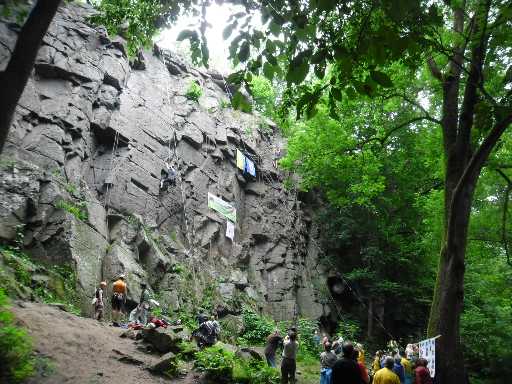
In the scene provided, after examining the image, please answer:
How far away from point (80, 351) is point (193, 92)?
16.6m

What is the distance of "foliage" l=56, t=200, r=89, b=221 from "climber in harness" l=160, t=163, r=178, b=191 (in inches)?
173

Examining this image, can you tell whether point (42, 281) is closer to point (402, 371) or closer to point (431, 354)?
point (402, 371)

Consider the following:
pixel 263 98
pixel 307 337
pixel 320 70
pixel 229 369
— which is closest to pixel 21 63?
pixel 320 70

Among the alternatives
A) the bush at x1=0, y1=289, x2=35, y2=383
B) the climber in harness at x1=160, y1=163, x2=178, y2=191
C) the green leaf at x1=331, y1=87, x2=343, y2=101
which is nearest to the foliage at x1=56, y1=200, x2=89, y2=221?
the climber in harness at x1=160, y1=163, x2=178, y2=191

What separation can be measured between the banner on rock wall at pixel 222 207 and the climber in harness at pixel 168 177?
194cm

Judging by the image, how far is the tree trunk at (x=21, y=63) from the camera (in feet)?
12.1

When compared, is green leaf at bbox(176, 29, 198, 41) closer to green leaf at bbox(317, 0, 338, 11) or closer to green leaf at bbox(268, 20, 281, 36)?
green leaf at bbox(268, 20, 281, 36)

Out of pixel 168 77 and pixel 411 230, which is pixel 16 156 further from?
pixel 411 230

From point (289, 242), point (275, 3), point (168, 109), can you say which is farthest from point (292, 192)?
point (275, 3)

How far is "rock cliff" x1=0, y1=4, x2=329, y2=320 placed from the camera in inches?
466

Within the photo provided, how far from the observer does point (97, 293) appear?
10.6 meters

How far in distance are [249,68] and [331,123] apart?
14343 millimetres

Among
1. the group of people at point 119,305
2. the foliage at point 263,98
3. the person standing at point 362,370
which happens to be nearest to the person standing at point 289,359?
the person standing at point 362,370

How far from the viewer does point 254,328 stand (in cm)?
1535
